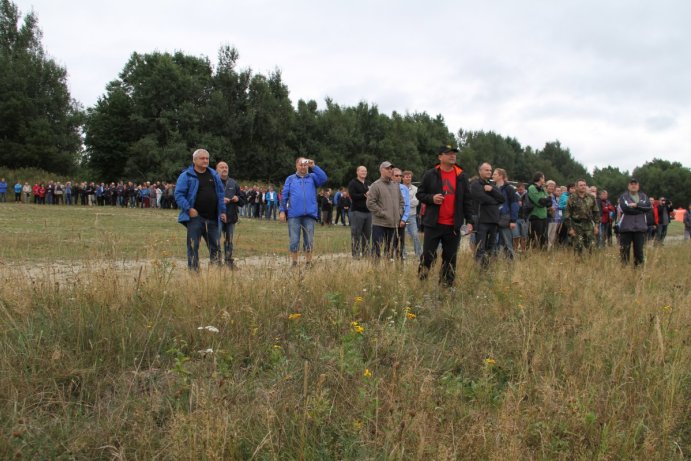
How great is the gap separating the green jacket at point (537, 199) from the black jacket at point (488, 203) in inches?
111

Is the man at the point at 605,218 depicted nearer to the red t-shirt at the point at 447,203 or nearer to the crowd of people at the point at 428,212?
the crowd of people at the point at 428,212

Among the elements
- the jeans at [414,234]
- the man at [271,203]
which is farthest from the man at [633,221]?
the man at [271,203]

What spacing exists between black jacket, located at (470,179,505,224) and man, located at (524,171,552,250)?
112 inches

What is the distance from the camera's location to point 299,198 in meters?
8.84

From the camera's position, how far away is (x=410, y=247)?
15727 millimetres

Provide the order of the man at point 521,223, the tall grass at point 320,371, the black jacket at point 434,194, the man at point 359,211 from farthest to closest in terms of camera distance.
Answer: the man at point 521,223, the man at point 359,211, the black jacket at point 434,194, the tall grass at point 320,371

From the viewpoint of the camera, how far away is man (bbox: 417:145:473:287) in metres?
6.79

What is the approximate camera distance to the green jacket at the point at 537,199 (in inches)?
466

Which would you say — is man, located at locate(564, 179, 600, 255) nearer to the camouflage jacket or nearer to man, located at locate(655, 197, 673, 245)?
the camouflage jacket

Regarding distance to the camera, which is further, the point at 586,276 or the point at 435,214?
the point at 586,276

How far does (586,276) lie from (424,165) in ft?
266

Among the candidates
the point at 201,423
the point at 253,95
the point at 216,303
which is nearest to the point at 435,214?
the point at 216,303

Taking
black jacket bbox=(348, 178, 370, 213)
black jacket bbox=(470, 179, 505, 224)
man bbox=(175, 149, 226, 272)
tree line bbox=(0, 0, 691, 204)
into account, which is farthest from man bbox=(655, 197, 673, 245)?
tree line bbox=(0, 0, 691, 204)

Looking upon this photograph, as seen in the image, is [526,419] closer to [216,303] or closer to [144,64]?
[216,303]
